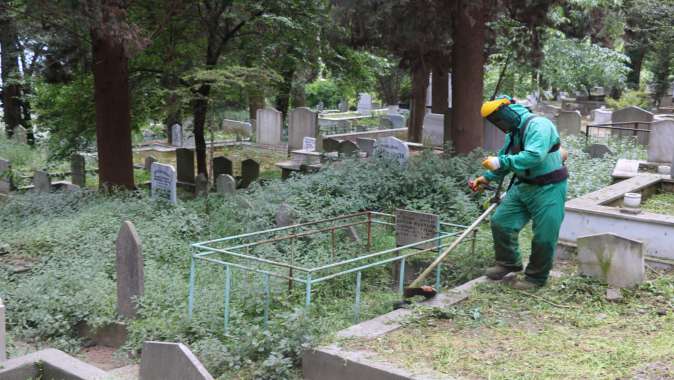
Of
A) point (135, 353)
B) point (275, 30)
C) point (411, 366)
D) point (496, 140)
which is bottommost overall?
point (135, 353)

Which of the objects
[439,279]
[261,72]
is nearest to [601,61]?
[261,72]

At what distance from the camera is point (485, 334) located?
218 inches

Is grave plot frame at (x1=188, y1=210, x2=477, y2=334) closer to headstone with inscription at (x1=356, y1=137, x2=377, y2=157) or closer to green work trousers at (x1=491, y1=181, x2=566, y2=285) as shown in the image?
green work trousers at (x1=491, y1=181, x2=566, y2=285)

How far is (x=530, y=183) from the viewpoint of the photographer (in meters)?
6.49

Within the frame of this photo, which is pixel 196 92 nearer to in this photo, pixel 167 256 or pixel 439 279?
pixel 167 256

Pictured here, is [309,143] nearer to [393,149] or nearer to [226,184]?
[393,149]

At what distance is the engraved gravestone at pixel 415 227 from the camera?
7910 mm

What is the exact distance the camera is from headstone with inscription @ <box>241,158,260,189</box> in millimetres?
15469

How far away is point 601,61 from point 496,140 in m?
9.47

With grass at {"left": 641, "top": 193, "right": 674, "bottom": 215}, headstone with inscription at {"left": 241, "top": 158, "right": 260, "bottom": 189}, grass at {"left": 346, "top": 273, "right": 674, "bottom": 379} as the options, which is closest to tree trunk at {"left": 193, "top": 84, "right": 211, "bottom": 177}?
headstone with inscription at {"left": 241, "top": 158, "right": 260, "bottom": 189}

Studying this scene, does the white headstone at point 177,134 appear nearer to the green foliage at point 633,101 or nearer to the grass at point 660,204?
the grass at point 660,204

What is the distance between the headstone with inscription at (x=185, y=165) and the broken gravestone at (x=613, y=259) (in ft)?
36.5

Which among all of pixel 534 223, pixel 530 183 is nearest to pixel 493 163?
pixel 530 183

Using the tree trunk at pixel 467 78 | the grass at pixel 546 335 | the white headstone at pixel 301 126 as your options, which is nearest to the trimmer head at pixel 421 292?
the grass at pixel 546 335
